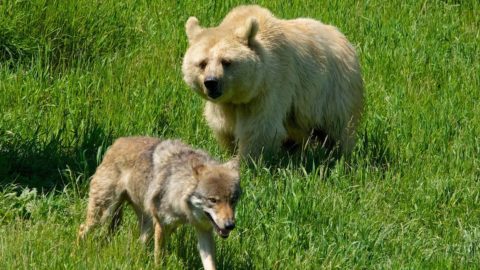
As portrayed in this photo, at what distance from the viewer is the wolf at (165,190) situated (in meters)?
6.62

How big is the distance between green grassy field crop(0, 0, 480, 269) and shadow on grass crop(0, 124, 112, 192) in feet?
0.05

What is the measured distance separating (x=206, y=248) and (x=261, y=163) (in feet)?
8.06

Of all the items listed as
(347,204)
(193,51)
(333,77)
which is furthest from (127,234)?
(333,77)

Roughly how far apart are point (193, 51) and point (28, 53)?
2.09 meters

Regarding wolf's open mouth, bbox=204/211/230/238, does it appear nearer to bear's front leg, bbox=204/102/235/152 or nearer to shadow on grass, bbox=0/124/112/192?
shadow on grass, bbox=0/124/112/192

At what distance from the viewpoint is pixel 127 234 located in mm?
7309

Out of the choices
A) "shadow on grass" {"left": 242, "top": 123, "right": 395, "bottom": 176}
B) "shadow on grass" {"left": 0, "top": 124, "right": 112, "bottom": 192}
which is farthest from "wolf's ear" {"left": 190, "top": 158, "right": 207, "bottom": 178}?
"shadow on grass" {"left": 242, "top": 123, "right": 395, "bottom": 176}

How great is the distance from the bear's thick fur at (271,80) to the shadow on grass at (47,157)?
100cm

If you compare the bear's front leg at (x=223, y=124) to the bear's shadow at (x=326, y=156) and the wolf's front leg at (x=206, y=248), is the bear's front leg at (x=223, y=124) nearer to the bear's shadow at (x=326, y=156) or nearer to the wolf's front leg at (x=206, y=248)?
the bear's shadow at (x=326, y=156)

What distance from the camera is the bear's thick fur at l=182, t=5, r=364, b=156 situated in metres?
9.46

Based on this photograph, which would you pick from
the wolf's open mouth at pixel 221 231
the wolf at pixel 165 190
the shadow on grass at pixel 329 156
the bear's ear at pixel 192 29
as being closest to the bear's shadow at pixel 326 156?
the shadow on grass at pixel 329 156

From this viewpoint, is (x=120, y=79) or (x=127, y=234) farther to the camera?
(x=120, y=79)

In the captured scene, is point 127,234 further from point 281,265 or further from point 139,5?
point 139,5

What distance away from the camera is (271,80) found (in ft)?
31.6
